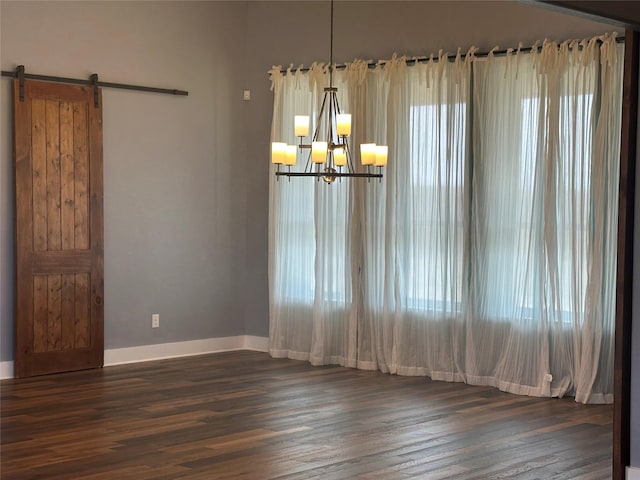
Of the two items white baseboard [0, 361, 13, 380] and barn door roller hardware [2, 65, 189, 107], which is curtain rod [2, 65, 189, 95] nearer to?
barn door roller hardware [2, 65, 189, 107]

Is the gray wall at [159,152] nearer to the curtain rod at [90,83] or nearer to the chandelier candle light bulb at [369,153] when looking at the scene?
the curtain rod at [90,83]

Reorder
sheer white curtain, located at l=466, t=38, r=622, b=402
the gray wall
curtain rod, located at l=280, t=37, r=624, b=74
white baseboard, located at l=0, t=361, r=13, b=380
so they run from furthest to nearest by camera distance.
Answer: the gray wall < white baseboard, located at l=0, t=361, r=13, b=380 < curtain rod, located at l=280, t=37, r=624, b=74 < sheer white curtain, located at l=466, t=38, r=622, b=402

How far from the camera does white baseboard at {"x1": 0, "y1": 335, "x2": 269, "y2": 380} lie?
7910 mm

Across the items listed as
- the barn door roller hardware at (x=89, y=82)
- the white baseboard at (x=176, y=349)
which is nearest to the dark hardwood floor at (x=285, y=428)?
the white baseboard at (x=176, y=349)

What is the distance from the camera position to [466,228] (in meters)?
7.13

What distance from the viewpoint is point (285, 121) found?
27.4 feet

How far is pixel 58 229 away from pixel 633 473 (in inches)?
195

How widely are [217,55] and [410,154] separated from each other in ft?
7.63

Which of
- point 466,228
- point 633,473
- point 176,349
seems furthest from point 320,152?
point 176,349

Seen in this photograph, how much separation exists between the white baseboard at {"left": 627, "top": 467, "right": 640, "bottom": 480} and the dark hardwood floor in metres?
0.49

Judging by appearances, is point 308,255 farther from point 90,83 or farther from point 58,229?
point 90,83

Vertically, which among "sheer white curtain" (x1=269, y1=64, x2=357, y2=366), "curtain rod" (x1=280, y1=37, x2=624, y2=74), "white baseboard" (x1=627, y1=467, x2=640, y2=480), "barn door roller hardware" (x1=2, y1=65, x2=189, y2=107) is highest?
"curtain rod" (x1=280, y1=37, x2=624, y2=74)

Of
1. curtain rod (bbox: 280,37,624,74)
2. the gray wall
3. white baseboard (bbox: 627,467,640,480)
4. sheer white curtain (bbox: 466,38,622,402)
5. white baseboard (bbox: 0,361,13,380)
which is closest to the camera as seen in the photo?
white baseboard (bbox: 627,467,640,480)

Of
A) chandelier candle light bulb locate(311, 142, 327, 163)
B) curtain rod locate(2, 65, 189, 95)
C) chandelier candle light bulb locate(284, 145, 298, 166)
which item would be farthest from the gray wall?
chandelier candle light bulb locate(311, 142, 327, 163)
